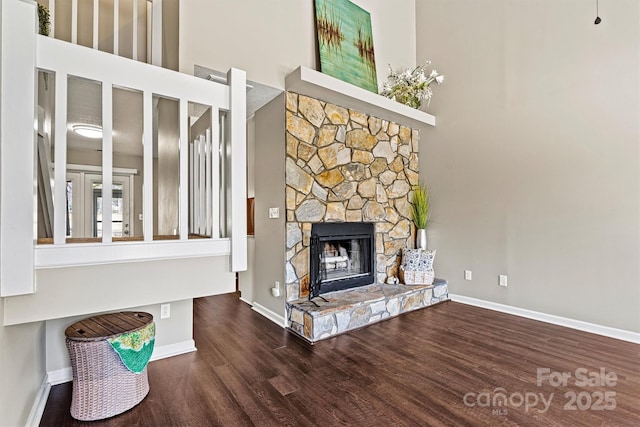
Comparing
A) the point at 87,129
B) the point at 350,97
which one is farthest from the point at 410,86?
the point at 87,129

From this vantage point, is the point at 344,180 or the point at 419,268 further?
the point at 419,268

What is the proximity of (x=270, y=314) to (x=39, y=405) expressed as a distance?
2.01 metres

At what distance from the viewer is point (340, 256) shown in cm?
390

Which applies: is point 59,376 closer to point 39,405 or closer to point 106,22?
point 39,405

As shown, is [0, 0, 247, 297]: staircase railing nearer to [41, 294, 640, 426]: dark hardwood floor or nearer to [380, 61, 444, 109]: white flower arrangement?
[41, 294, 640, 426]: dark hardwood floor

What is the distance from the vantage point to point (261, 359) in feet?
8.39

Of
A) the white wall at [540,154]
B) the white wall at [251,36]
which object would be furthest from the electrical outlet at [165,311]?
the white wall at [540,154]

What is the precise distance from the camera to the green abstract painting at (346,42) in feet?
11.8

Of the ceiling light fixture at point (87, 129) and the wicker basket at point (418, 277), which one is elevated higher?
the ceiling light fixture at point (87, 129)

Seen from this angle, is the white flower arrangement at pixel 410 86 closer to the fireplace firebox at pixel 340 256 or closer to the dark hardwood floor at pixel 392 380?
the fireplace firebox at pixel 340 256

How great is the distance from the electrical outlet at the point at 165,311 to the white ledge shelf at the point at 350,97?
2.33 m

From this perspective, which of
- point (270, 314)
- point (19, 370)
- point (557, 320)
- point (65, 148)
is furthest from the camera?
point (270, 314)

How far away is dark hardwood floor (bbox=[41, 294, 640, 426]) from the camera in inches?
72.0

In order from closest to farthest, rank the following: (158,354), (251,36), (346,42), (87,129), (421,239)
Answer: (158,354) < (251,36) < (346,42) < (87,129) < (421,239)
